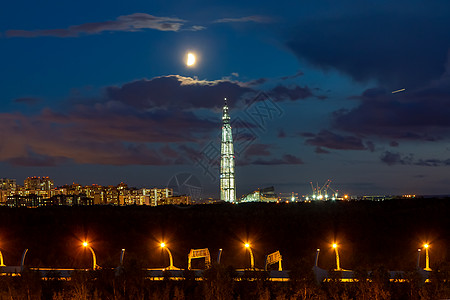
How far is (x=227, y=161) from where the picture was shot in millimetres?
112750

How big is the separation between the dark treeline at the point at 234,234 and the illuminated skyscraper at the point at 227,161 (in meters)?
76.8

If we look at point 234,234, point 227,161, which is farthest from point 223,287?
point 227,161

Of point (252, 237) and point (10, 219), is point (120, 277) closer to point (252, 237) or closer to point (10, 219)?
point (252, 237)

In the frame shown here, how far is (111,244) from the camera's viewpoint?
2661 centimetres

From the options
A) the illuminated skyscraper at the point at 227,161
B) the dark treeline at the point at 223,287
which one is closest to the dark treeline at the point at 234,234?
the dark treeline at the point at 223,287

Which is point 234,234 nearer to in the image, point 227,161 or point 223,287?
point 223,287

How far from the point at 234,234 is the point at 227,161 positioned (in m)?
85.1

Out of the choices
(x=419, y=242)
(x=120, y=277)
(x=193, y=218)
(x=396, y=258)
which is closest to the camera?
(x=120, y=277)

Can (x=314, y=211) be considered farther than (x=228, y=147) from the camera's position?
No

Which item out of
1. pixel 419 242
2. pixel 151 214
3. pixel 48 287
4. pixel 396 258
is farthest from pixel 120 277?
pixel 151 214

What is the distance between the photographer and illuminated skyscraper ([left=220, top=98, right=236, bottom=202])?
366 feet

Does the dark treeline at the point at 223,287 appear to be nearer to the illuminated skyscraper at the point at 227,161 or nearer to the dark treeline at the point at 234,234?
the dark treeline at the point at 234,234

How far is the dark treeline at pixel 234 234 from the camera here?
74.2 feet

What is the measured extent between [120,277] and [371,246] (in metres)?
14.3
